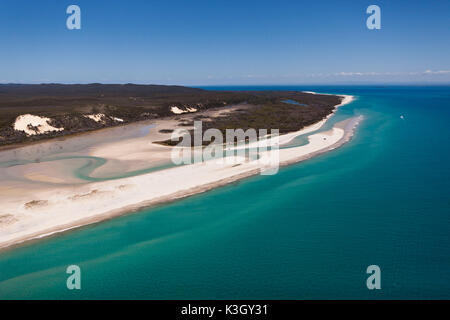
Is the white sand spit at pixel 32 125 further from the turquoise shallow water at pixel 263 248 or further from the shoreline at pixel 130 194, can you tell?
the turquoise shallow water at pixel 263 248

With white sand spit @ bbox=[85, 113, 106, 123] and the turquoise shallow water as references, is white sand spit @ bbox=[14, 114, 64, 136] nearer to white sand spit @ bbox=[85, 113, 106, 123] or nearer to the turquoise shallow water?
white sand spit @ bbox=[85, 113, 106, 123]

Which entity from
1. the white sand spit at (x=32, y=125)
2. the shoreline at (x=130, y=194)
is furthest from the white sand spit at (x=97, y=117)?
the shoreline at (x=130, y=194)

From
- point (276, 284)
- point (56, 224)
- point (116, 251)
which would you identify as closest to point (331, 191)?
point (276, 284)

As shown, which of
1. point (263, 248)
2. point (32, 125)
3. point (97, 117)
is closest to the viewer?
point (263, 248)

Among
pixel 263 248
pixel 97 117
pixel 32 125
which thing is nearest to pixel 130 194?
pixel 263 248

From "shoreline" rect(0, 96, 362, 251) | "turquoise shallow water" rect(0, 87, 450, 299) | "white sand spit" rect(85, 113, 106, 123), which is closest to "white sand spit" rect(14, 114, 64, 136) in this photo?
"white sand spit" rect(85, 113, 106, 123)

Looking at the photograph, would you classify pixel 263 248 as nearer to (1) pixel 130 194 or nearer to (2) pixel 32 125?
(1) pixel 130 194

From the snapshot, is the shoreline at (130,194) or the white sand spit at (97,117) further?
the white sand spit at (97,117)

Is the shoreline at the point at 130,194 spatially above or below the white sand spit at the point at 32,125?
below
